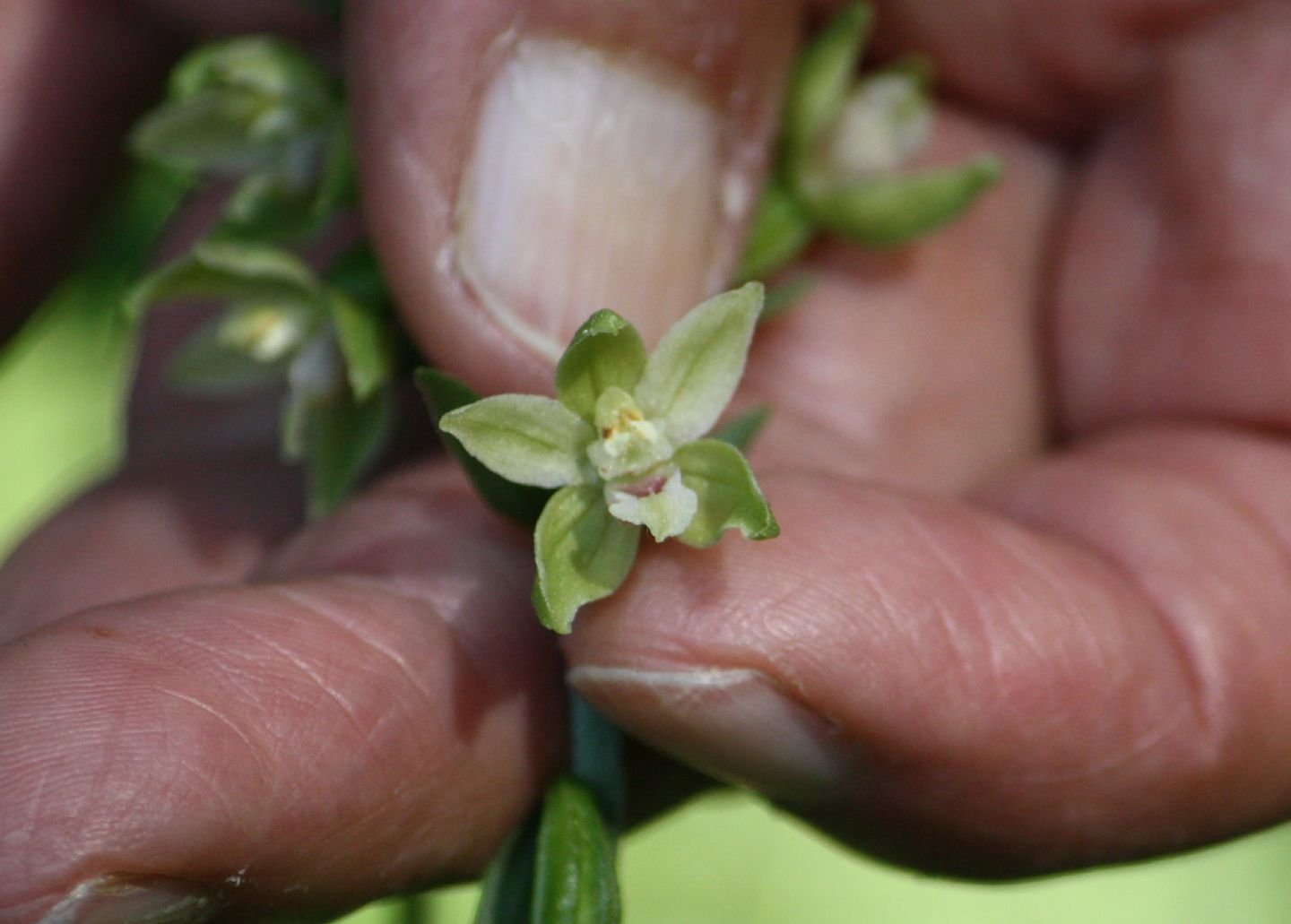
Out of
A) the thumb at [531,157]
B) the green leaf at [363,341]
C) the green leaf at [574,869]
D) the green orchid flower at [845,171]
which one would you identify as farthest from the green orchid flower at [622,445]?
the green orchid flower at [845,171]

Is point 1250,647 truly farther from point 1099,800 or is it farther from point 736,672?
point 736,672

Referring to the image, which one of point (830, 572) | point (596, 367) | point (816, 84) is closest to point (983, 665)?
point (830, 572)

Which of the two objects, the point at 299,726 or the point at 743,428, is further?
the point at 743,428

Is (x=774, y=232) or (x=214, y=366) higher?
(x=774, y=232)

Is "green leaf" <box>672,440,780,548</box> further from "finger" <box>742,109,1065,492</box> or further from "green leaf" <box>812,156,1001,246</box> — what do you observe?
"green leaf" <box>812,156,1001,246</box>

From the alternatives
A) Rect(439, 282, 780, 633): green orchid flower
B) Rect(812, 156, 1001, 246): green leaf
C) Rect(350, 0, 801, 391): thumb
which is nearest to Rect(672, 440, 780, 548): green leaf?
Rect(439, 282, 780, 633): green orchid flower

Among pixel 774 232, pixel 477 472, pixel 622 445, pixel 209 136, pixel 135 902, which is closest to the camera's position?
pixel 135 902

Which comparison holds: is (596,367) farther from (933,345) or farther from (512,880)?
(933,345)
